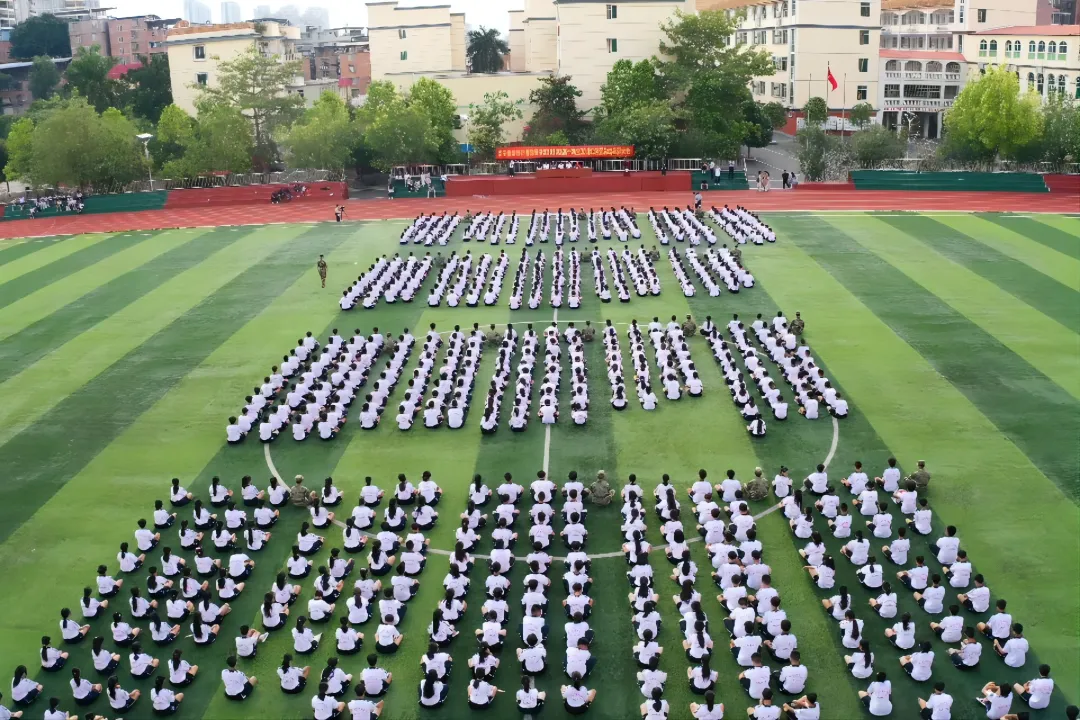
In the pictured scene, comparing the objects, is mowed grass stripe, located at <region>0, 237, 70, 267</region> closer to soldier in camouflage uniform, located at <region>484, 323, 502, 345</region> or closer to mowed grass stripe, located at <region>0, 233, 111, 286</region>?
mowed grass stripe, located at <region>0, 233, 111, 286</region>

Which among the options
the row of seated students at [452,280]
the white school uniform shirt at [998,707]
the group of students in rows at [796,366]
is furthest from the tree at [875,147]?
the white school uniform shirt at [998,707]

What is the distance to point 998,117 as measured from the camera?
189 ft

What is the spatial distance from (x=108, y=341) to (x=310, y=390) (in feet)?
32.6

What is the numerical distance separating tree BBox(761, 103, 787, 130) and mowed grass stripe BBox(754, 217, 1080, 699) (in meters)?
44.0

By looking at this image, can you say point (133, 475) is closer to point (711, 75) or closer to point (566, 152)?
point (566, 152)

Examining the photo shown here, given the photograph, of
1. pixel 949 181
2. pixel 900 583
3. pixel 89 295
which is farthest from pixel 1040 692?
pixel 949 181

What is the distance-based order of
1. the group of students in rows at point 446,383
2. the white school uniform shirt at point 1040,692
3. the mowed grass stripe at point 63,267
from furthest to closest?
the mowed grass stripe at point 63,267, the group of students in rows at point 446,383, the white school uniform shirt at point 1040,692

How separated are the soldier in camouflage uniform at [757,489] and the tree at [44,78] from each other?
4474 inches

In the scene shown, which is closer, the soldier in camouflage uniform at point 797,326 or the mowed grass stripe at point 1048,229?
the soldier in camouflage uniform at point 797,326

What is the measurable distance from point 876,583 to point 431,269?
84.3ft

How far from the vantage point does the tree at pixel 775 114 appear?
74.8 metres

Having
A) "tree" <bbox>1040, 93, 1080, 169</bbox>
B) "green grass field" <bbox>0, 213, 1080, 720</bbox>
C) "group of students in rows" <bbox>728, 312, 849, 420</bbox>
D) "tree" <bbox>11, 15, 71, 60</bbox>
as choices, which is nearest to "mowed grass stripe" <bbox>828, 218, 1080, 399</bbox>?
"green grass field" <bbox>0, 213, 1080, 720</bbox>

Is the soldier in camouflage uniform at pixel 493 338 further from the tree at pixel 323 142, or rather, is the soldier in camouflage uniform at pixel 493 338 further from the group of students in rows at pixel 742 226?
the tree at pixel 323 142

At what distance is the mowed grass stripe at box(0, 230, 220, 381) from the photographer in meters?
31.7
